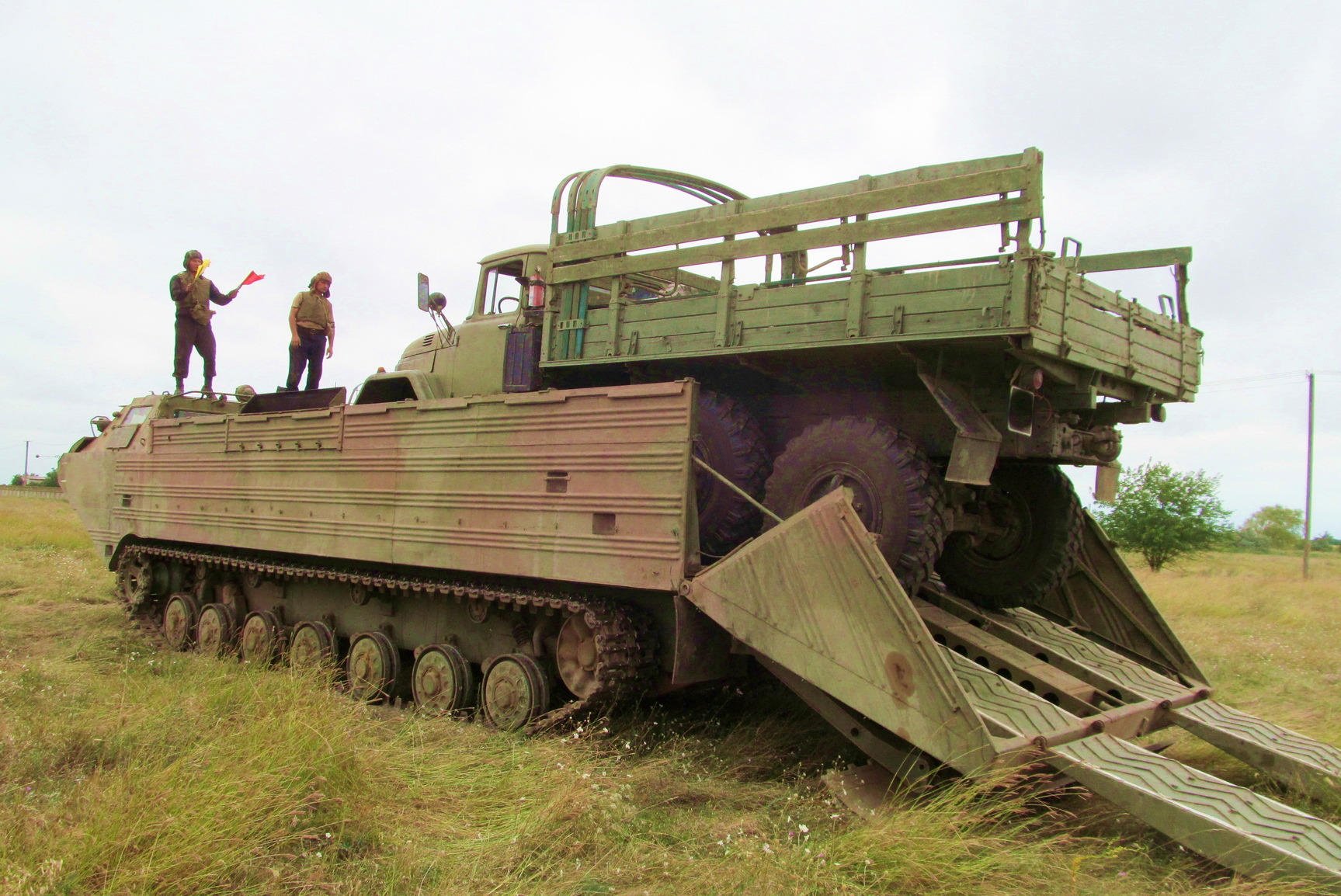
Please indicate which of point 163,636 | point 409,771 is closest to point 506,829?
point 409,771

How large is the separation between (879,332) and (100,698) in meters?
5.45

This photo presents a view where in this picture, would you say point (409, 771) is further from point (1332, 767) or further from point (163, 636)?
point (163, 636)

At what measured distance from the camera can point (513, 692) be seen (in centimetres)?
655

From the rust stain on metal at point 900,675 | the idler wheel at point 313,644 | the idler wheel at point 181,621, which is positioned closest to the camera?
the rust stain on metal at point 900,675

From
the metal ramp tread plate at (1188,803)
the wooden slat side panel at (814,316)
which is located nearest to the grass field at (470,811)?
the metal ramp tread plate at (1188,803)

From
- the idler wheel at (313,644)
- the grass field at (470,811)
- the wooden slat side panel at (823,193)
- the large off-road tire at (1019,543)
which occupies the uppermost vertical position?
the wooden slat side panel at (823,193)

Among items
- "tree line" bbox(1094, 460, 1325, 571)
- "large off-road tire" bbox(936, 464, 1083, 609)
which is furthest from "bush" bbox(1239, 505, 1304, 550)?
"large off-road tire" bbox(936, 464, 1083, 609)

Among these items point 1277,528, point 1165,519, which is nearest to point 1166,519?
point 1165,519

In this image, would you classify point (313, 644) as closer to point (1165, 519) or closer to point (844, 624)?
point (844, 624)

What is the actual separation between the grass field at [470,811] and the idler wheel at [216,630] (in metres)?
2.07

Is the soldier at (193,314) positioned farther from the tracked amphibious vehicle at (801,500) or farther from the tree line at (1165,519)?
the tree line at (1165,519)

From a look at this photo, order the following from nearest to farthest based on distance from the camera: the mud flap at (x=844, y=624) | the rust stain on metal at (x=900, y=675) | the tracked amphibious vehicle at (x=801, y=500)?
1. the mud flap at (x=844, y=624)
2. the rust stain on metal at (x=900, y=675)
3. the tracked amphibious vehicle at (x=801, y=500)

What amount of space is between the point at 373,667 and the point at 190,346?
5.37 m

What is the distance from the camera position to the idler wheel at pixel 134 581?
1059 cm
